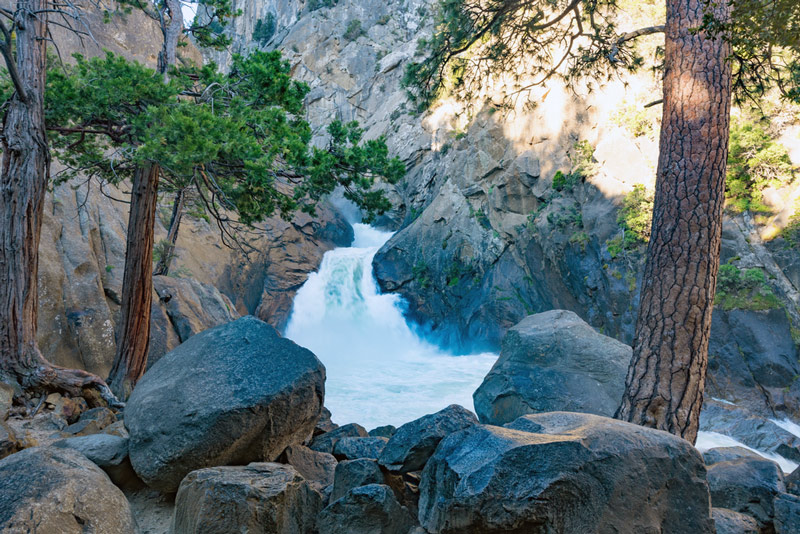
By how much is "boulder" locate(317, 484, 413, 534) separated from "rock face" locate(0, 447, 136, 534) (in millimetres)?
Result: 1247

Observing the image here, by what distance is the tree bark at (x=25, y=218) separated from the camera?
5980mm

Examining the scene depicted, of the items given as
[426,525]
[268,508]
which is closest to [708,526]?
[426,525]

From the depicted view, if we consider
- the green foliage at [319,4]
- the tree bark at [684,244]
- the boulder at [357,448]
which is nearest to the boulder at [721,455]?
the tree bark at [684,244]

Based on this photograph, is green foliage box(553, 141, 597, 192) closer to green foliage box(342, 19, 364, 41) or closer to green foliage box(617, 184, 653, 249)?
green foliage box(617, 184, 653, 249)

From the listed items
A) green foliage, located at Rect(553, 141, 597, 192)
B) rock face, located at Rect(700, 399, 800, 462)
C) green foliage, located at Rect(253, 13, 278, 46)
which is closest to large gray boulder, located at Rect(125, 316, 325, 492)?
rock face, located at Rect(700, 399, 800, 462)

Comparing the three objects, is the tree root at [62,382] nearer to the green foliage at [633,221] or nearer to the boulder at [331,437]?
the boulder at [331,437]

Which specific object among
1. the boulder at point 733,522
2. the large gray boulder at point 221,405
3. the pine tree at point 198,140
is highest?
the pine tree at point 198,140

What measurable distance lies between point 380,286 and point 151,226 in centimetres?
1324

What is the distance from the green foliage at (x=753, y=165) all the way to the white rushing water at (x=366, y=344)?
763 centimetres

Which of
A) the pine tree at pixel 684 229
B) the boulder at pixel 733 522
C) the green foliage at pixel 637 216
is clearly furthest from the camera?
the green foliage at pixel 637 216

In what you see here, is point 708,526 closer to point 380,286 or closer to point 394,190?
point 380,286

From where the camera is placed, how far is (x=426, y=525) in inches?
111

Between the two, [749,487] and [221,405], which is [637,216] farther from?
[221,405]

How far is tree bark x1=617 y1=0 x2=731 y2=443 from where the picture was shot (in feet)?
13.5
